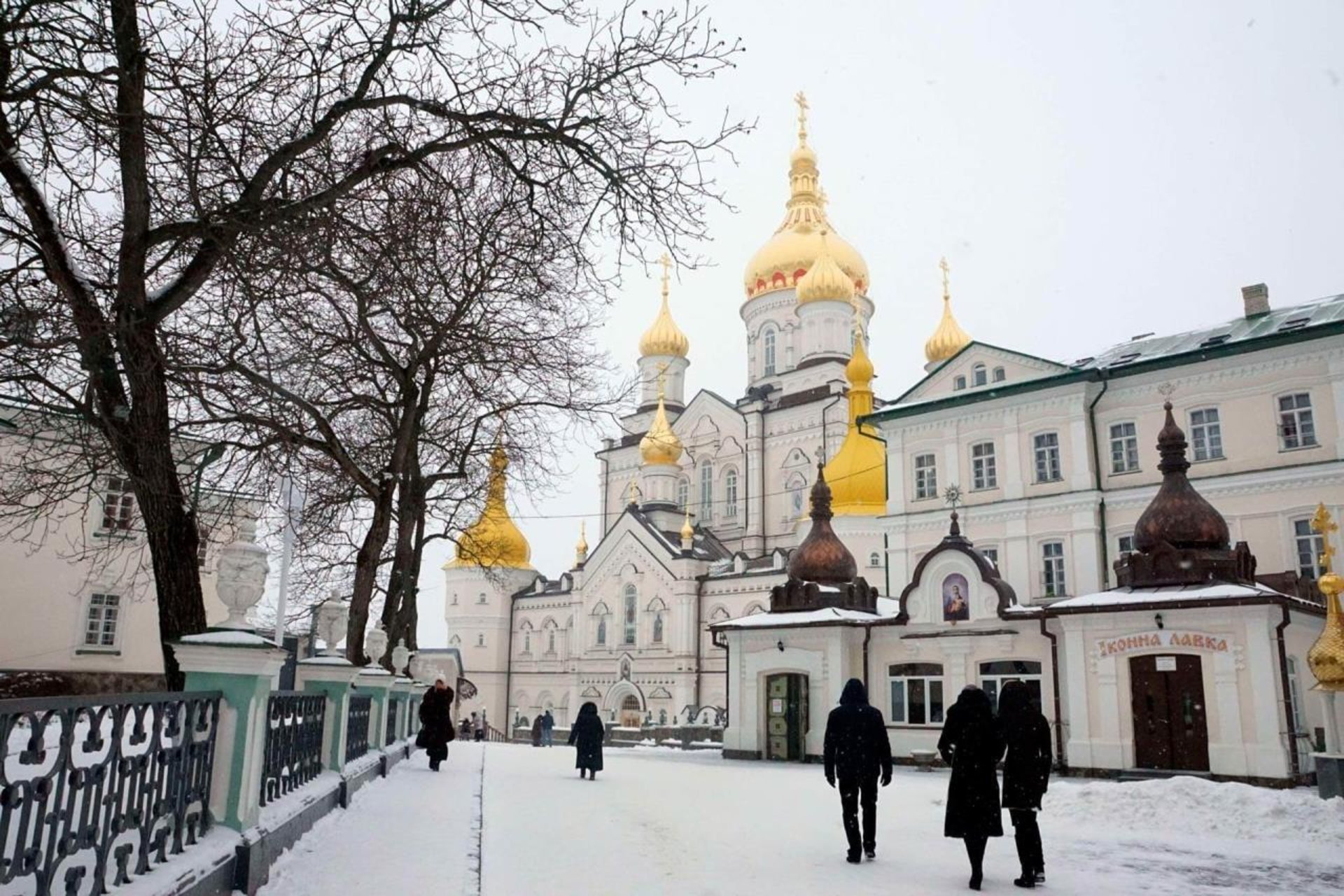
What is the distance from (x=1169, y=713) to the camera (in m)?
20.2

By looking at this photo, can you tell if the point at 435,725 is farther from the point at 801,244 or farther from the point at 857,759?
the point at 801,244

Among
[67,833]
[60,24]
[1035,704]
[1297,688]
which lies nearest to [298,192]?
[60,24]

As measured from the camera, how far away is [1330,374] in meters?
24.7

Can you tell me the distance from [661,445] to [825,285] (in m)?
11.2

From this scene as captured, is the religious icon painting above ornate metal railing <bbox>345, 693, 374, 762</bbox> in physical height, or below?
above

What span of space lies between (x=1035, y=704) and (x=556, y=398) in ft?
37.6

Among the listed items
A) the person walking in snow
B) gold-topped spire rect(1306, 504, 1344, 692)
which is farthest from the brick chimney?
the person walking in snow

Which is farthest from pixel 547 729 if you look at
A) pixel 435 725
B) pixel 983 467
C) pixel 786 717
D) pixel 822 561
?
pixel 435 725

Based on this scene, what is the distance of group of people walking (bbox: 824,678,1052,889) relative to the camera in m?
8.30

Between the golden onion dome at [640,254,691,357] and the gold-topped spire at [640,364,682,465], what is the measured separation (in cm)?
678

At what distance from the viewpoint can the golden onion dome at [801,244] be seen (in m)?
53.9

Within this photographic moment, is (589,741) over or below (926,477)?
below

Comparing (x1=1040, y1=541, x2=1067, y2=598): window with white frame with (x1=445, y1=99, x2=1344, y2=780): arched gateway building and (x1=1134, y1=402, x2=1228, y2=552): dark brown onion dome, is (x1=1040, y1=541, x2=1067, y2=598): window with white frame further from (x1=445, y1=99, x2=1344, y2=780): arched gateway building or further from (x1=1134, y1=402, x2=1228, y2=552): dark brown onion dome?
(x1=1134, y1=402, x2=1228, y2=552): dark brown onion dome

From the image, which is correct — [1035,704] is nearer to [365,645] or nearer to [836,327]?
[365,645]
